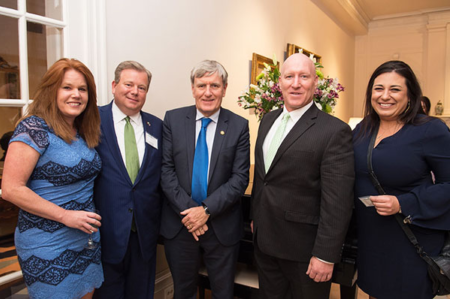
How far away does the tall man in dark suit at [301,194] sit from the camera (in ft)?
5.23

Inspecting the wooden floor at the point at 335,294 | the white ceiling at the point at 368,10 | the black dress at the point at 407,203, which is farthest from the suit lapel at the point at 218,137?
the white ceiling at the point at 368,10

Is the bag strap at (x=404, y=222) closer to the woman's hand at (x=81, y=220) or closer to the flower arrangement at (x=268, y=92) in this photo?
the flower arrangement at (x=268, y=92)

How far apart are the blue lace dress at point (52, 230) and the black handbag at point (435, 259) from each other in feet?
4.75

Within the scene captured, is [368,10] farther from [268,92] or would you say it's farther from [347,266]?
[347,266]

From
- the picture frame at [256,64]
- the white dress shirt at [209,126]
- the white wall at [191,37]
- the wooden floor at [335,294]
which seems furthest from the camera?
the picture frame at [256,64]

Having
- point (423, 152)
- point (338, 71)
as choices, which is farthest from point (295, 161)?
point (338, 71)

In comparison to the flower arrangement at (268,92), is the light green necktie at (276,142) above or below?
below

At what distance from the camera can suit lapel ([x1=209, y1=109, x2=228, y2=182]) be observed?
6.37 ft

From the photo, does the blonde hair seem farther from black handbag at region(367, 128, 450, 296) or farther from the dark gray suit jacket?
black handbag at region(367, 128, 450, 296)

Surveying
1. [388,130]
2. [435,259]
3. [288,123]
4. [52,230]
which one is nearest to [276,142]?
[288,123]

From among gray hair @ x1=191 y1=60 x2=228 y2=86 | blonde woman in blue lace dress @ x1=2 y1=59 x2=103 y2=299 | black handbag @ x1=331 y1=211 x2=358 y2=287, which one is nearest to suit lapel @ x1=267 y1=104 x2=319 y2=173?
gray hair @ x1=191 y1=60 x2=228 y2=86

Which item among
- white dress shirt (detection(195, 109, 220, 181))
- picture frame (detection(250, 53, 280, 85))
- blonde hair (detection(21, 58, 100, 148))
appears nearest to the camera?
blonde hair (detection(21, 58, 100, 148))

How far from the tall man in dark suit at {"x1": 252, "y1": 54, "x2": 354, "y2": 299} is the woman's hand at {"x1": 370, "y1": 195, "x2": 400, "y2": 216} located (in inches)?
4.7

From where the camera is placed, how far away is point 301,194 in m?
1.69
